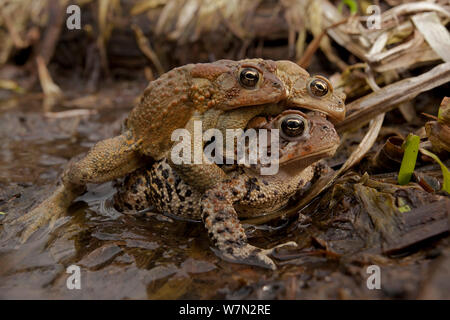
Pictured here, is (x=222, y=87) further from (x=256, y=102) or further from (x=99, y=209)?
(x=99, y=209)

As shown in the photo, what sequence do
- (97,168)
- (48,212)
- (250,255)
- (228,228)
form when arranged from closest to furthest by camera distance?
(250,255) → (228,228) → (97,168) → (48,212)

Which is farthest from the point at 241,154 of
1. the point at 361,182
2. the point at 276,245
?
the point at 361,182

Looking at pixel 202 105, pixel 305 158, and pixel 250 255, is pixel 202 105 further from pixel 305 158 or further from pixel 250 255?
pixel 250 255

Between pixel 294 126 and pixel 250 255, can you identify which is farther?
pixel 294 126

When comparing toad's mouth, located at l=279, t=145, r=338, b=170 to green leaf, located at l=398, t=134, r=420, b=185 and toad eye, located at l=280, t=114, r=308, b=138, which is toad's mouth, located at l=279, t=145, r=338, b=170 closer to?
toad eye, located at l=280, t=114, r=308, b=138

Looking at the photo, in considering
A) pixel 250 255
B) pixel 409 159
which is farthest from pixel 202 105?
pixel 409 159

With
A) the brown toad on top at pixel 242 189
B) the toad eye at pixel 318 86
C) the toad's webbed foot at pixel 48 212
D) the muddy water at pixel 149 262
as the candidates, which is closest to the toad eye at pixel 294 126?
the brown toad on top at pixel 242 189
